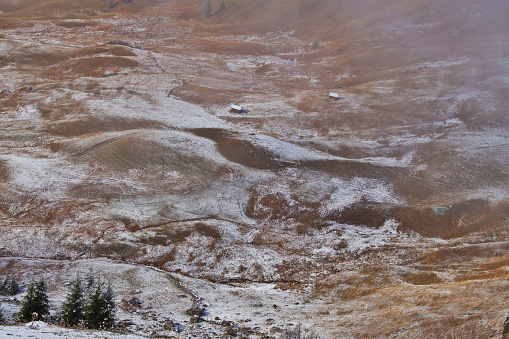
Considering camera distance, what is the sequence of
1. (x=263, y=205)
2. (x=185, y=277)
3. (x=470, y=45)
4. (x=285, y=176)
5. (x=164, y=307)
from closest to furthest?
(x=164, y=307)
(x=185, y=277)
(x=263, y=205)
(x=285, y=176)
(x=470, y=45)

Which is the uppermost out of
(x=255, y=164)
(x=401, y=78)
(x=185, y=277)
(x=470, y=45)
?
(x=470, y=45)

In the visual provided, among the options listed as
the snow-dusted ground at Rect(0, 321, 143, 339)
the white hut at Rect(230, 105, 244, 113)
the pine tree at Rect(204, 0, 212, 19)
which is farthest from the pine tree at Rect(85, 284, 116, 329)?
the pine tree at Rect(204, 0, 212, 19)

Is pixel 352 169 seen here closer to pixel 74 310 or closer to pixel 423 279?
pixel 423 279

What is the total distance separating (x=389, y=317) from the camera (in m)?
23.7

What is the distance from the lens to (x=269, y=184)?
50.8 meters

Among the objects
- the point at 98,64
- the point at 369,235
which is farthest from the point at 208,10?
the point at 369,235

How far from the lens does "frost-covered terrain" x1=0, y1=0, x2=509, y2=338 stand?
29.8 metres

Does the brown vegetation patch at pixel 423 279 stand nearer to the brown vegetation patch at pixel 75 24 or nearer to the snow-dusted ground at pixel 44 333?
the snow-dusted ground at pixel 44 333

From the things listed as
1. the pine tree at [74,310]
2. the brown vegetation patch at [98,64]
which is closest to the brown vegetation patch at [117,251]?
the pine tree at [74,310]

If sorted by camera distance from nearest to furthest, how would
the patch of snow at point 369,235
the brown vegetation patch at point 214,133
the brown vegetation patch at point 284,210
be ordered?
the patch of snow at point 369,235, the brown vegetation patch at point 284,210, the brown vegetation patch at point 214,133

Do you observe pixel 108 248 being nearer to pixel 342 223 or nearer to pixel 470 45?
pixel 342 223

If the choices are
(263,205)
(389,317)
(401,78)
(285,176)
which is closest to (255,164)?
(285,176)

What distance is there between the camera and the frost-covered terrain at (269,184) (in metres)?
29.8

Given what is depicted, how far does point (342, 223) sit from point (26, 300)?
105 feet
